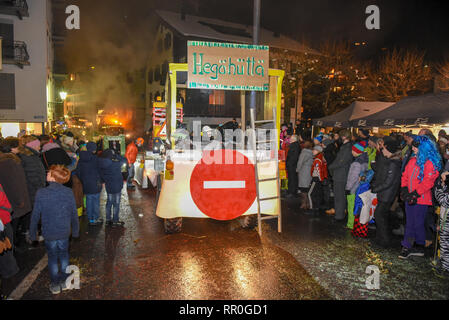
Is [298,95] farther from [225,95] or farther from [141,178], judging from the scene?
[141,178]

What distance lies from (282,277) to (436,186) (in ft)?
8.60

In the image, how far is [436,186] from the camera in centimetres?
457

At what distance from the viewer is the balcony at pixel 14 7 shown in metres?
18.2

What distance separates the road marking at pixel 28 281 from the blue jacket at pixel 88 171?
1.81m

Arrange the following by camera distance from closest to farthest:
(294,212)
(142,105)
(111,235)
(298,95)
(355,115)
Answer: (111,235) < (294,212) < (355,115) < (298,95) < (142,105)

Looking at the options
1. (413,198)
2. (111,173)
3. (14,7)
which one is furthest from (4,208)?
(14,7)

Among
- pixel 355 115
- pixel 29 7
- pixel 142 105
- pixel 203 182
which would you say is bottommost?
pixel 203 182

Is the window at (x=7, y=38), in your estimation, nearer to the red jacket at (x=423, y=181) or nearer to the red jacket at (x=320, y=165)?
the red jacket at (x=320, y=165)

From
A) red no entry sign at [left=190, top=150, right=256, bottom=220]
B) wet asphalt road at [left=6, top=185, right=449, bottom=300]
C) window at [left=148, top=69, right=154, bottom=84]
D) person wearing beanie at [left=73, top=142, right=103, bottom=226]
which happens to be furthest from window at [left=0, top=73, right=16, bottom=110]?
red no entry sign at [left=190, top=150, right=256, bottom=220]

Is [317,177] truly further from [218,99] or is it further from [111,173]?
[218,99]

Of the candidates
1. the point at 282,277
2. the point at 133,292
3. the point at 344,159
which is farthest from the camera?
the point at 344,159

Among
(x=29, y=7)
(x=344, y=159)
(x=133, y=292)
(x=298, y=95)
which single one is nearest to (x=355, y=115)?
(x=344, y=159)

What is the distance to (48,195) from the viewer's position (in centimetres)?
375

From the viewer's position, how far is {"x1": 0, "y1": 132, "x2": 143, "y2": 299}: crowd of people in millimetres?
3775
